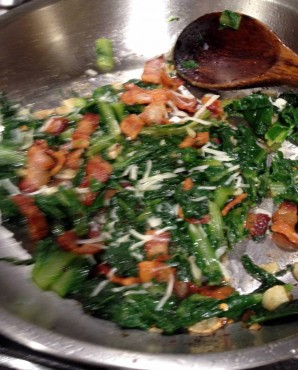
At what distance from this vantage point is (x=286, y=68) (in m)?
2.79

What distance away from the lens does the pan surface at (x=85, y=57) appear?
199cm

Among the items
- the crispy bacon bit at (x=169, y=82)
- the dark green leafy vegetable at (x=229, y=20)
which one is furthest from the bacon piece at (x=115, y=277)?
the dark green leafy vegetable at (x=229, y=20)

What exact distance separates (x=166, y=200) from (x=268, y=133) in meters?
0.89

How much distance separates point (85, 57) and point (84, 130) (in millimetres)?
809

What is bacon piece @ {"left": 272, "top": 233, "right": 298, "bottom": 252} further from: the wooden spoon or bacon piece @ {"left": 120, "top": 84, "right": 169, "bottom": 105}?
bacon piece @ {"left": 120, "top": 84, "right": 169, "bottom": 105}

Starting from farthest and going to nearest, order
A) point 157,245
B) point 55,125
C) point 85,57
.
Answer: point 85,57 < point 55,125 < point 157,245

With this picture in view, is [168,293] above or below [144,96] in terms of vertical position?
below

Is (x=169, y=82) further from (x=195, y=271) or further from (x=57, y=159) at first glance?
(x=195, y=271)

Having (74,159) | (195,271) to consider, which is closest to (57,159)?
(74,159)

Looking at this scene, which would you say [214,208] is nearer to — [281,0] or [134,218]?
[134,218]

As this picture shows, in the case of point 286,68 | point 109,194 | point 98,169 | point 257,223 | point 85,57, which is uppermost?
point 85,57

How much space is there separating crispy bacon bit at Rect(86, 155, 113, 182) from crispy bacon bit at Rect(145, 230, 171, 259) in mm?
463

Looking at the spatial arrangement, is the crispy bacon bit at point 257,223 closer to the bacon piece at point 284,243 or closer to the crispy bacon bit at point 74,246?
the bacon piece at point 284,243

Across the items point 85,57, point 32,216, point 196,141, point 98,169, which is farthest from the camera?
point 85,57
